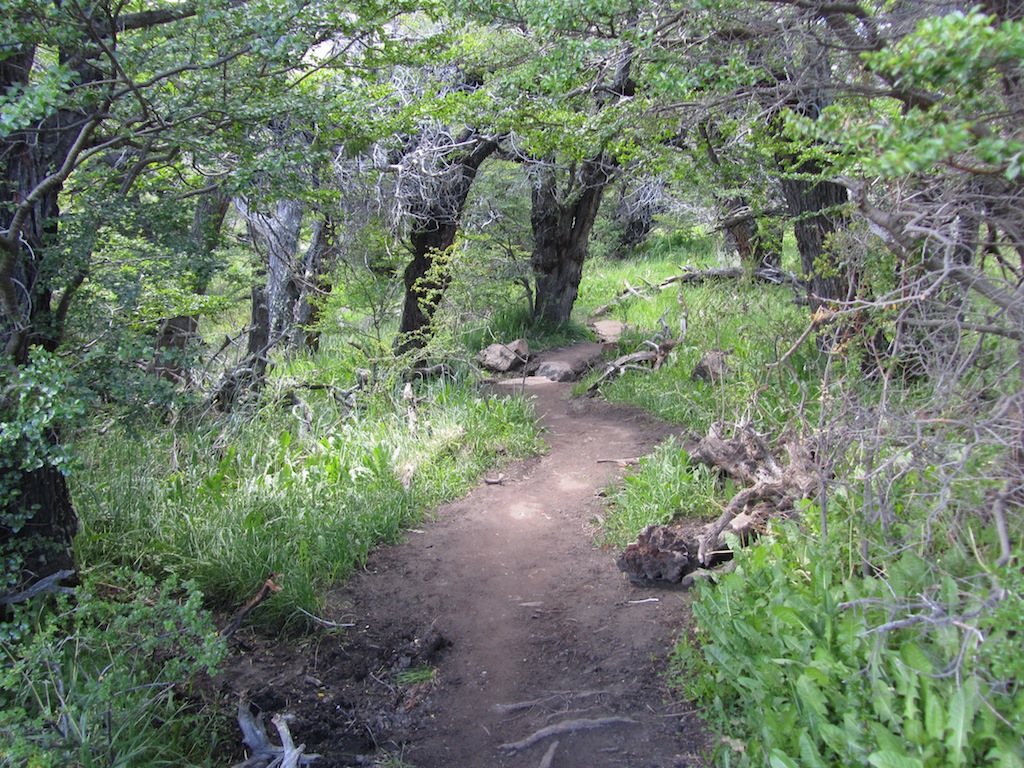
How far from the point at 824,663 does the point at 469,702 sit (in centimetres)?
167

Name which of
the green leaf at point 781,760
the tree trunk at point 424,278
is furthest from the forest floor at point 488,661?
the tree trunk at point 424,278

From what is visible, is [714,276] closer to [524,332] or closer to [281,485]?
[524,332]

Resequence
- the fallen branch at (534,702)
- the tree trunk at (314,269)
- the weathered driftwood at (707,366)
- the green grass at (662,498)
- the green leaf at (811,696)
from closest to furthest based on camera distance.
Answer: the green leaf at (811,696)
the fallen branch at (534,702)
the green grass at (662,498)
the weathered driftwood at (707,366)
the tree trunk at (314,269)

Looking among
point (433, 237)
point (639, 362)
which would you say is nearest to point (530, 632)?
point (639, 362)

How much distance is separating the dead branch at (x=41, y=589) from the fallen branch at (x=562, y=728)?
A: 2.02 meters

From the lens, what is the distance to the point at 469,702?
3596 millimetres

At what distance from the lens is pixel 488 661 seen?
391 centimetres

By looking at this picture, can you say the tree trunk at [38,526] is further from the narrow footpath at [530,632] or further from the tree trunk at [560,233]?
the tree trunk at [560,233]

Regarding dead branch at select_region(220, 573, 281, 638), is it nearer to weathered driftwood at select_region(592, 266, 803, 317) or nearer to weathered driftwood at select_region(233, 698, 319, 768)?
weathered driftwood at select_region(233, 698, 319, 768)

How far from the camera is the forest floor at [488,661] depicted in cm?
320

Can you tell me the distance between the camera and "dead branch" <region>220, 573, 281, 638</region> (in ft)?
12.3

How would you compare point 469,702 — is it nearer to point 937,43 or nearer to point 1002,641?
point 1002,641

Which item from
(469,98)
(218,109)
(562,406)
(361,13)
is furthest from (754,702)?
(562,406)

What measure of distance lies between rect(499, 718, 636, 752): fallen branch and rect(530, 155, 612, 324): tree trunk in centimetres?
848
